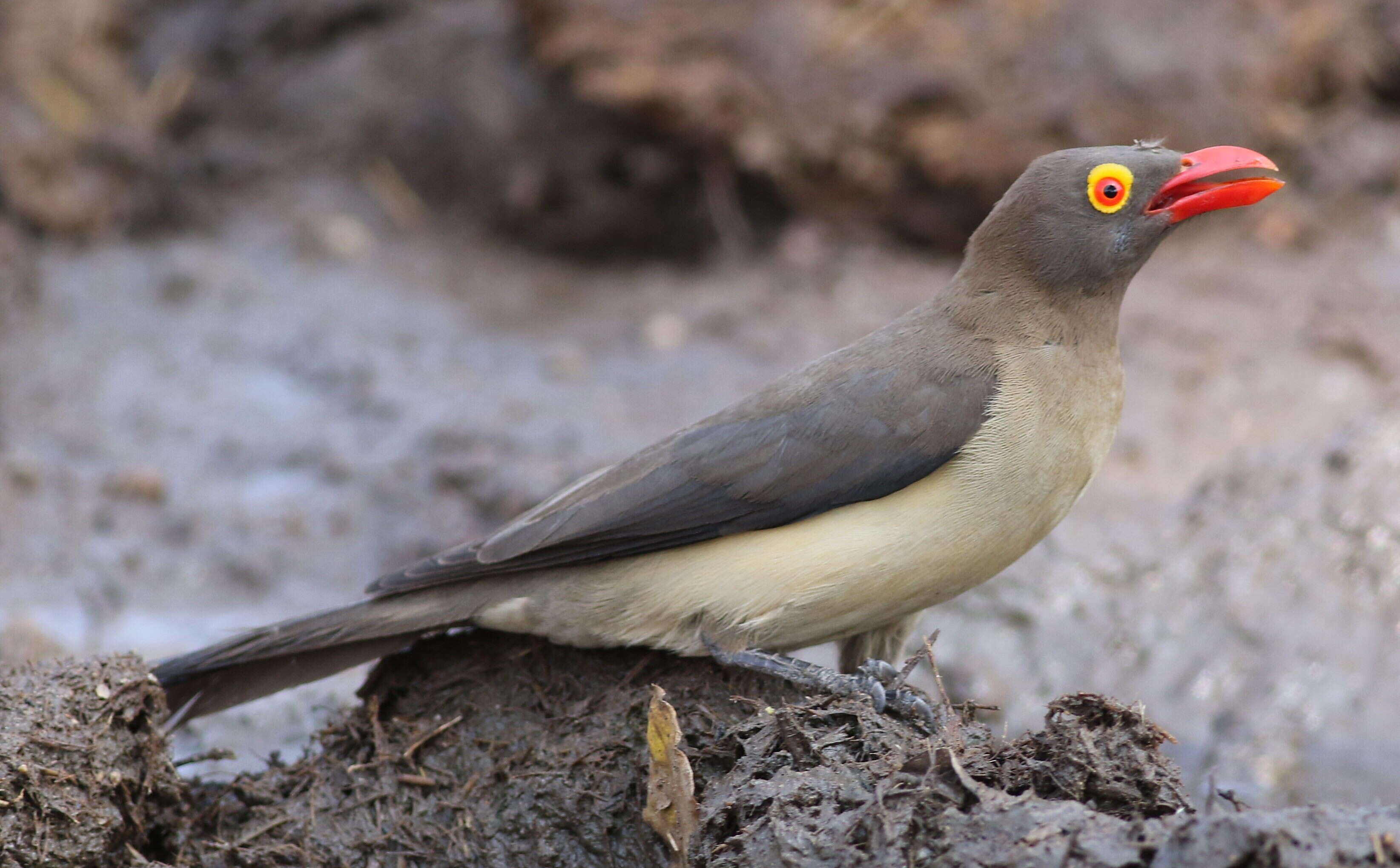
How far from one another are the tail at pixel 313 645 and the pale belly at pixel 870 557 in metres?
0.13

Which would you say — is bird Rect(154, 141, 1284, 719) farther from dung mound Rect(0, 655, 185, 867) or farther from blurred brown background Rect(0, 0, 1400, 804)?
blurred brown background Rect(0, 0, 1400, 804)

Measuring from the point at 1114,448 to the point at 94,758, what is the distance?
18.8ft

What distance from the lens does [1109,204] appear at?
447cm

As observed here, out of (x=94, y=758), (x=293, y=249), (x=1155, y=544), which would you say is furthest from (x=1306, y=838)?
(x=293, y=249)

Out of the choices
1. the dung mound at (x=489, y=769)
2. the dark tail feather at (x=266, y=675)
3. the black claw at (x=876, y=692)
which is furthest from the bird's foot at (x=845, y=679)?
the dark tail feather at (x=266, y=675)

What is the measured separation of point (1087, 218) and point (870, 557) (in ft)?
4.36

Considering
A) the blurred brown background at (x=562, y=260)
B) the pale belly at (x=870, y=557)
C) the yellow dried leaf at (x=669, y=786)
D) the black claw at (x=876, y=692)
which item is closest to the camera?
the yellow dried leaf at (x=669, y=786)

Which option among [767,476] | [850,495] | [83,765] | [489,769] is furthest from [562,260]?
[83,765]

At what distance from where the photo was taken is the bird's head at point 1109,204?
Answer: 4418mm

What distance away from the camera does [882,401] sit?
14.5 ft

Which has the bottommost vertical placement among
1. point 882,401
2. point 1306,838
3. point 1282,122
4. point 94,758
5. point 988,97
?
point 1306,838

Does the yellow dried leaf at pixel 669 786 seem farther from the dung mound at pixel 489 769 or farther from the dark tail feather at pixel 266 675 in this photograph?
the dark tail feather at pixel 266 675

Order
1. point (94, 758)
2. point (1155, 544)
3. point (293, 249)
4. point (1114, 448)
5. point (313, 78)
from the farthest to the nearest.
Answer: point (313, 78) → point (293, 249) → point (1114, 448) → point (1155, 544) → point (94, 758)

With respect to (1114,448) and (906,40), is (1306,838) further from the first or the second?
(906,40)
